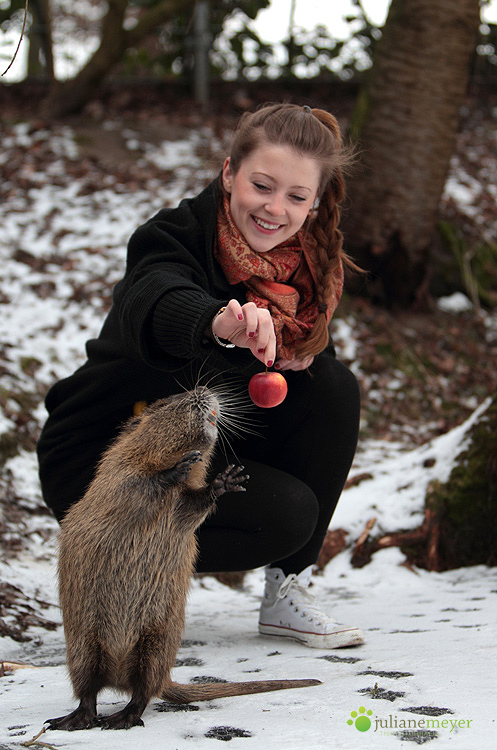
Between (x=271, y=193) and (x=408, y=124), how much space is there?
11.9 ft

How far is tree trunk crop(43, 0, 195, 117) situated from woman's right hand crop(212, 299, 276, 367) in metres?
6.50

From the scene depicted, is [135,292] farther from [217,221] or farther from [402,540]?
[402,540]

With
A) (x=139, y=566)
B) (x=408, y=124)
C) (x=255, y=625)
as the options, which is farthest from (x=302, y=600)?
(x=408, y=124)

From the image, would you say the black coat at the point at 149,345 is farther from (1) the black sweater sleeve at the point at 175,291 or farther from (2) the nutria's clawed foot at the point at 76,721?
(2) the nutria's clawed foot at the point at 76,721

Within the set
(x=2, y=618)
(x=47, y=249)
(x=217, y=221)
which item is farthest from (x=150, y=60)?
(x=2, y=618)

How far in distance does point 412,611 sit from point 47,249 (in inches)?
165

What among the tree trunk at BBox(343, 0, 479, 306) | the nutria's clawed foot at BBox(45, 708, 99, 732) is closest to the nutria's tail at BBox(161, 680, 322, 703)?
the nutria's clawed foot at BBox(45, 708, 99, 732)

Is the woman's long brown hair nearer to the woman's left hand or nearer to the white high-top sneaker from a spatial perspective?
the woman's left hand

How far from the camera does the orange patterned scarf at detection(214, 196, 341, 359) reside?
2.50 m

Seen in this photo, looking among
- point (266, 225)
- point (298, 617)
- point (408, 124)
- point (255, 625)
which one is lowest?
point (255, 625)

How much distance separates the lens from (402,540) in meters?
3.45

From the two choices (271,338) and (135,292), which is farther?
(135,292)

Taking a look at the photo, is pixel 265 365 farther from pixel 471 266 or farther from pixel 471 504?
pixel 471 266

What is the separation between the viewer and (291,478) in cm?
261
